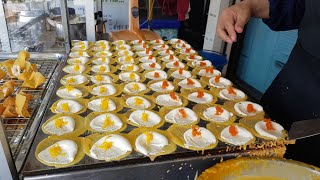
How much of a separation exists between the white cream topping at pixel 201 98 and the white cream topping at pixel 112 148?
24.7 inches

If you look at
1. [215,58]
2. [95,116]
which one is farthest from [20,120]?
[215,58]

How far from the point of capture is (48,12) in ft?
10.3

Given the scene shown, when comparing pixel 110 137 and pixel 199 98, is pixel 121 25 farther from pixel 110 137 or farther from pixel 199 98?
pixel 110 137

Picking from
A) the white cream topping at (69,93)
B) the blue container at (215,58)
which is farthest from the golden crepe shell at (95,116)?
the blue container at (215,58)

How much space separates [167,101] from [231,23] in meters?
0.62

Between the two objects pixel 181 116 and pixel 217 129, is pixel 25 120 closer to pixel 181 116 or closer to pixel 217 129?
pixel 181 116

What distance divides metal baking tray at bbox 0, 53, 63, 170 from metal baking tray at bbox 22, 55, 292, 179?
0.14 ft

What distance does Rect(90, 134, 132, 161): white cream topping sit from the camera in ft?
3.98

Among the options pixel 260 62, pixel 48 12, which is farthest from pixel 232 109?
pixel 260 62

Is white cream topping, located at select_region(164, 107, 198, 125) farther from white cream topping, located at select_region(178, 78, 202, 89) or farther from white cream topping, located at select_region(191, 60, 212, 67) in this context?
white cream topping, located at select_region(191, 60, 212, 67)

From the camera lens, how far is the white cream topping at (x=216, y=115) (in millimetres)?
1565

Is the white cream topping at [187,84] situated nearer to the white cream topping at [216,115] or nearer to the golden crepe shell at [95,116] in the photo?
the white cream topping at [216,115]

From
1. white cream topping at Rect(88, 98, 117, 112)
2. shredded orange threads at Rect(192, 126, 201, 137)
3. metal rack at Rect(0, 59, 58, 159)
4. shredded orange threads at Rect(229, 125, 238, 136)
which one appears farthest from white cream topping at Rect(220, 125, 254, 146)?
metal rack at Rect(0, 59, 58, 159)

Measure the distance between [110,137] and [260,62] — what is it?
3.50 meters
